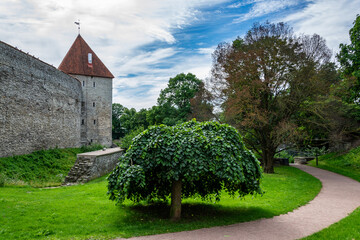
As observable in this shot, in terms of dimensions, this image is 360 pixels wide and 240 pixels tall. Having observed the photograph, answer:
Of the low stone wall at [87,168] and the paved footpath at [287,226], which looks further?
the low stone wall at [87,168]

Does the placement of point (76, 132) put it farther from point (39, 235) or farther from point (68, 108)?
point (39, 235)

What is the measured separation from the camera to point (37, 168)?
15.5 metres

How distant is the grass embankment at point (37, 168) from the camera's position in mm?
12602

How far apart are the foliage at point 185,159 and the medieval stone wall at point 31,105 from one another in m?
12.5

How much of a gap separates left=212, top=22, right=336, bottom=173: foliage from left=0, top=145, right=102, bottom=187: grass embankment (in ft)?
36.7

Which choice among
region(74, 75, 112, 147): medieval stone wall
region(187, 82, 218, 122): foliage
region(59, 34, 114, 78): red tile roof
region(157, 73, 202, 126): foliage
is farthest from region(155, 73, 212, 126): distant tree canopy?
region(187, 82, 218, 122): foliage

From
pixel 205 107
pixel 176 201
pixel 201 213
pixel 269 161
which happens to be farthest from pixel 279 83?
pixel 176 201

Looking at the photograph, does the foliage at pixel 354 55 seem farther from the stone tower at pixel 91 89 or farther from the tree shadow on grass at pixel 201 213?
the stone tower at pixel 91 89

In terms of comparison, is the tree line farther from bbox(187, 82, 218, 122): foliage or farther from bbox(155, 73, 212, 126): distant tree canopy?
bbox(155, 73, 212, 126): distant tree canopy

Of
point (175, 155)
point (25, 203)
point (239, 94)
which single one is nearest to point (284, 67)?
point (239, 94)

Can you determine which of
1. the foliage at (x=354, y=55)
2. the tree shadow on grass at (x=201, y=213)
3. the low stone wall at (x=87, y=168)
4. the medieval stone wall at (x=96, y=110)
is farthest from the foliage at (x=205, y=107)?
the medieval stone wall at (x=96, y=110)

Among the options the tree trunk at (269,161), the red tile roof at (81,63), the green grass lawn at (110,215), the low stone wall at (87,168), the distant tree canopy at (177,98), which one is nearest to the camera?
the green grass lawn at (110,215)

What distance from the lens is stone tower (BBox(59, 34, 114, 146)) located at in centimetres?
2930

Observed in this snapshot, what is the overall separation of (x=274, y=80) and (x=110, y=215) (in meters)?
11.5
